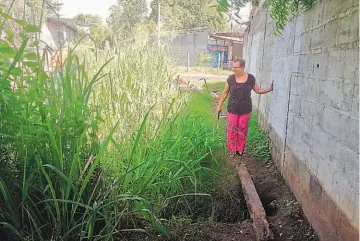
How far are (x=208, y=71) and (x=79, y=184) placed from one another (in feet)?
77.0

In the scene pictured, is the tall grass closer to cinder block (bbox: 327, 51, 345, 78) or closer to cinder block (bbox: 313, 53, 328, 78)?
cinder block (bbox: 327, 51, 345, 78)

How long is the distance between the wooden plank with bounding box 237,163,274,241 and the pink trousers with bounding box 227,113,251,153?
0.94m

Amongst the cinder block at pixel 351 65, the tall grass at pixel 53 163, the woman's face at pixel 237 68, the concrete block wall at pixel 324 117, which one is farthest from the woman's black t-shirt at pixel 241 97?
the tall grass at pixel 53 163

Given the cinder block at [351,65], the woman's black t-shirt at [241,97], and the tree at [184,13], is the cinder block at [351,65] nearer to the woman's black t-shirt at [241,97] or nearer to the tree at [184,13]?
the woman's black t-shirt at [241,97]

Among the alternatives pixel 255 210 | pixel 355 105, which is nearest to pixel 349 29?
pixel 355 105

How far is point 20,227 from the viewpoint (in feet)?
6.95

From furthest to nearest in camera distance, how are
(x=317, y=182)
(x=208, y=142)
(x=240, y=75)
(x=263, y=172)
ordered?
(x=240, y=75) < (x=263, y=172) < (x=208, y=142) < (x=317, y=182)

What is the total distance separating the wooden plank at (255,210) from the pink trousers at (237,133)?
94 centimetres

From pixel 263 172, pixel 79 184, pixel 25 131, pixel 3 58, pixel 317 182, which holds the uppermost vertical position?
pixel 3 58

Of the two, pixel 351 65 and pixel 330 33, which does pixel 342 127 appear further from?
pixel 330 33

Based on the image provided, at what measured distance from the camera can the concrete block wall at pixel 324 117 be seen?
2.37 metres

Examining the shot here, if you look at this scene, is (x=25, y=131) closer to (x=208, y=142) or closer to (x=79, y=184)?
(x=79, y=184)

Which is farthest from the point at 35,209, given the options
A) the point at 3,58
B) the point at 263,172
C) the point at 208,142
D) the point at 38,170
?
the point at 263,172

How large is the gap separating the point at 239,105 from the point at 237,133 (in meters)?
0.42
